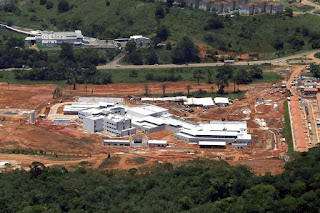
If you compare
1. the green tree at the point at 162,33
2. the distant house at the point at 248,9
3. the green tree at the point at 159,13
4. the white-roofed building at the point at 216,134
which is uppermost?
the distant house at the point at 248,9

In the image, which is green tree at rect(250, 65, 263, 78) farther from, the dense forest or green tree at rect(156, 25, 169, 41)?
the dense forest

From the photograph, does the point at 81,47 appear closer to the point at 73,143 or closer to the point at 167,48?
the point at 167,48

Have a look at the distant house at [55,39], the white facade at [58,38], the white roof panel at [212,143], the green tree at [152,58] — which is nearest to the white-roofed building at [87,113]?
the white roof panel at [212,143]

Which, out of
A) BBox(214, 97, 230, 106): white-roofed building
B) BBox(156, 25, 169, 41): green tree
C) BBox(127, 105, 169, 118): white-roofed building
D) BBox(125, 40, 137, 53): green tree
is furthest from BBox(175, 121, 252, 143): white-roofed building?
BBox(156, 25, 169, 41): green tree

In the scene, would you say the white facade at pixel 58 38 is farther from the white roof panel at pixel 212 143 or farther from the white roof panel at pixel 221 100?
the white roof panel at pixel 212 143

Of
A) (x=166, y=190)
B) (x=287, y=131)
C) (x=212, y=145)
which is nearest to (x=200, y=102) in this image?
(x=287, y=131)

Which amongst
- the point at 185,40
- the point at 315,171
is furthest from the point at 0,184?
the point at 185,40
